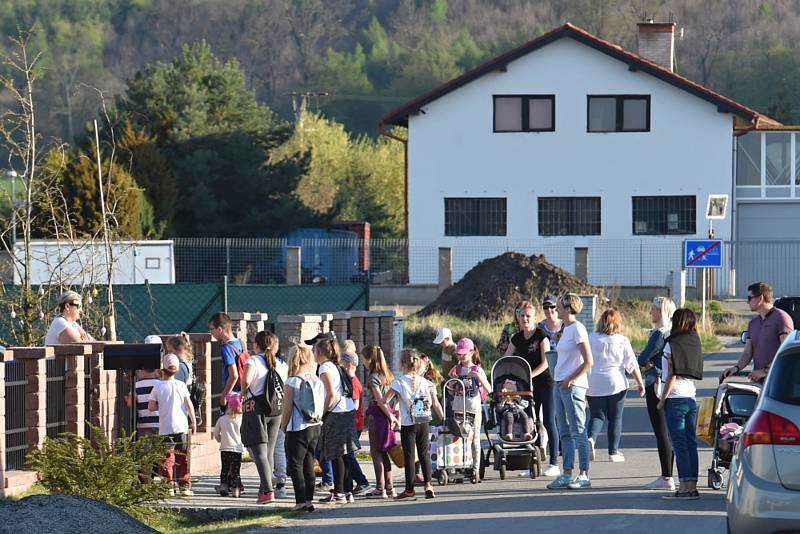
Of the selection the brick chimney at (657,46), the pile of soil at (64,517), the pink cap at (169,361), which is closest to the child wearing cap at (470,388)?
the pink cap at (169,361)

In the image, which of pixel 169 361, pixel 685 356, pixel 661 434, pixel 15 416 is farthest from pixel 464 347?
pixel 15 416

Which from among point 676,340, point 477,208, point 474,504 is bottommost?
point 474,504

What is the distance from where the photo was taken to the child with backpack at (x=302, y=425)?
11523 millimetres

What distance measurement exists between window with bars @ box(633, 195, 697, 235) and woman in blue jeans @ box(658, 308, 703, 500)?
34.4 meters

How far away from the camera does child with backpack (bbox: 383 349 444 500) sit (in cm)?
1215

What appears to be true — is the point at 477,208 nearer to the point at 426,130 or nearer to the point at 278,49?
the point at 426,130

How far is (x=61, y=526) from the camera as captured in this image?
926 centimetres

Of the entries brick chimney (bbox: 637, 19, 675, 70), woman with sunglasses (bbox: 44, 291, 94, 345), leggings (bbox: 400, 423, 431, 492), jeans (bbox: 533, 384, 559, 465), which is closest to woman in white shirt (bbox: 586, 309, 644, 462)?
jeans (bbox: 533, 384, 559, 465)

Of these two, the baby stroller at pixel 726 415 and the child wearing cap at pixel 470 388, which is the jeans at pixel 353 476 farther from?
the baby stroller at pixel 726 415

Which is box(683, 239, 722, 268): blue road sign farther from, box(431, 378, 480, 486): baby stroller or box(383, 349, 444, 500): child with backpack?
box(383, 349, 444, 500): child with backpack

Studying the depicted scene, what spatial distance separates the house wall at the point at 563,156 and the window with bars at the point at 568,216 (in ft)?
0.85

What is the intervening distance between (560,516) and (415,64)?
333 feet

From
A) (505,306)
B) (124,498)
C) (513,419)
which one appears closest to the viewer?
(124,498)

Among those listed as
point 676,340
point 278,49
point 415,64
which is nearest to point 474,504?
point 676,340
